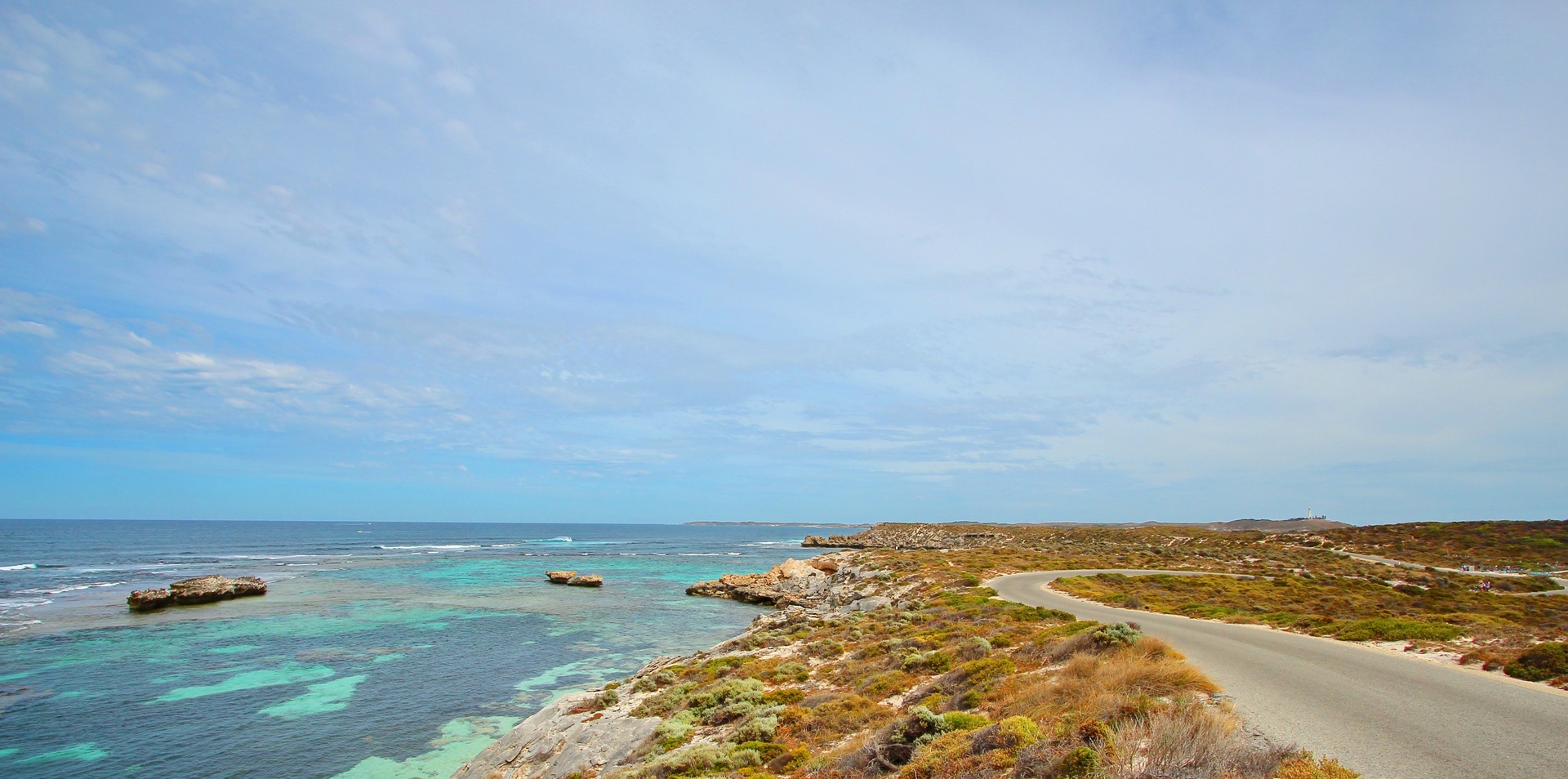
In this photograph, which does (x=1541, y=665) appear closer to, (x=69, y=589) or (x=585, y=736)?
(x=585, y=736)

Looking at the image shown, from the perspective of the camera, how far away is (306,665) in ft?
97.8

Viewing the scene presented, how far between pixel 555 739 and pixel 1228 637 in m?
18.2

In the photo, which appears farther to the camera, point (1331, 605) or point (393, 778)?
point (1331, 605)

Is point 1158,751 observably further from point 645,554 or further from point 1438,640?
point 645,554

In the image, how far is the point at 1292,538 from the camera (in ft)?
238

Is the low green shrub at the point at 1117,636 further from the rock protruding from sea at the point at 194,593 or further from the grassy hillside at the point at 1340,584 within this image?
the rock protruding from sea at the point at 194,593

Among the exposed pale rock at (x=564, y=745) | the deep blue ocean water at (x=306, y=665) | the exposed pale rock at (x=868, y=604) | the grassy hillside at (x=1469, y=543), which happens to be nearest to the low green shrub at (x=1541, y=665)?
the exposed pale rock at (x=564, y=745)

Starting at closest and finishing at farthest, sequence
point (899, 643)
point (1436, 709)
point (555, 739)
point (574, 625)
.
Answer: point (1436, 709), point (555, 739), point (899, 643), point (574, 625)

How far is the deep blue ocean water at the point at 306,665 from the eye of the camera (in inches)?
770

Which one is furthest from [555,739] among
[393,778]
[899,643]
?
[899,643]

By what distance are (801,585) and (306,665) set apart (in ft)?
111

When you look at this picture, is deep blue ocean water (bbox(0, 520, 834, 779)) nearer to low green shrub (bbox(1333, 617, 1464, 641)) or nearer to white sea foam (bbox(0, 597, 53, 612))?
white sea foam (bbox(0, 597, 53, 612))

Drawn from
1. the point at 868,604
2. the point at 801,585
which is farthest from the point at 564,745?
the point at 801,585

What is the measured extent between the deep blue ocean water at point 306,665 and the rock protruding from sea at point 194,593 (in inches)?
54.4
